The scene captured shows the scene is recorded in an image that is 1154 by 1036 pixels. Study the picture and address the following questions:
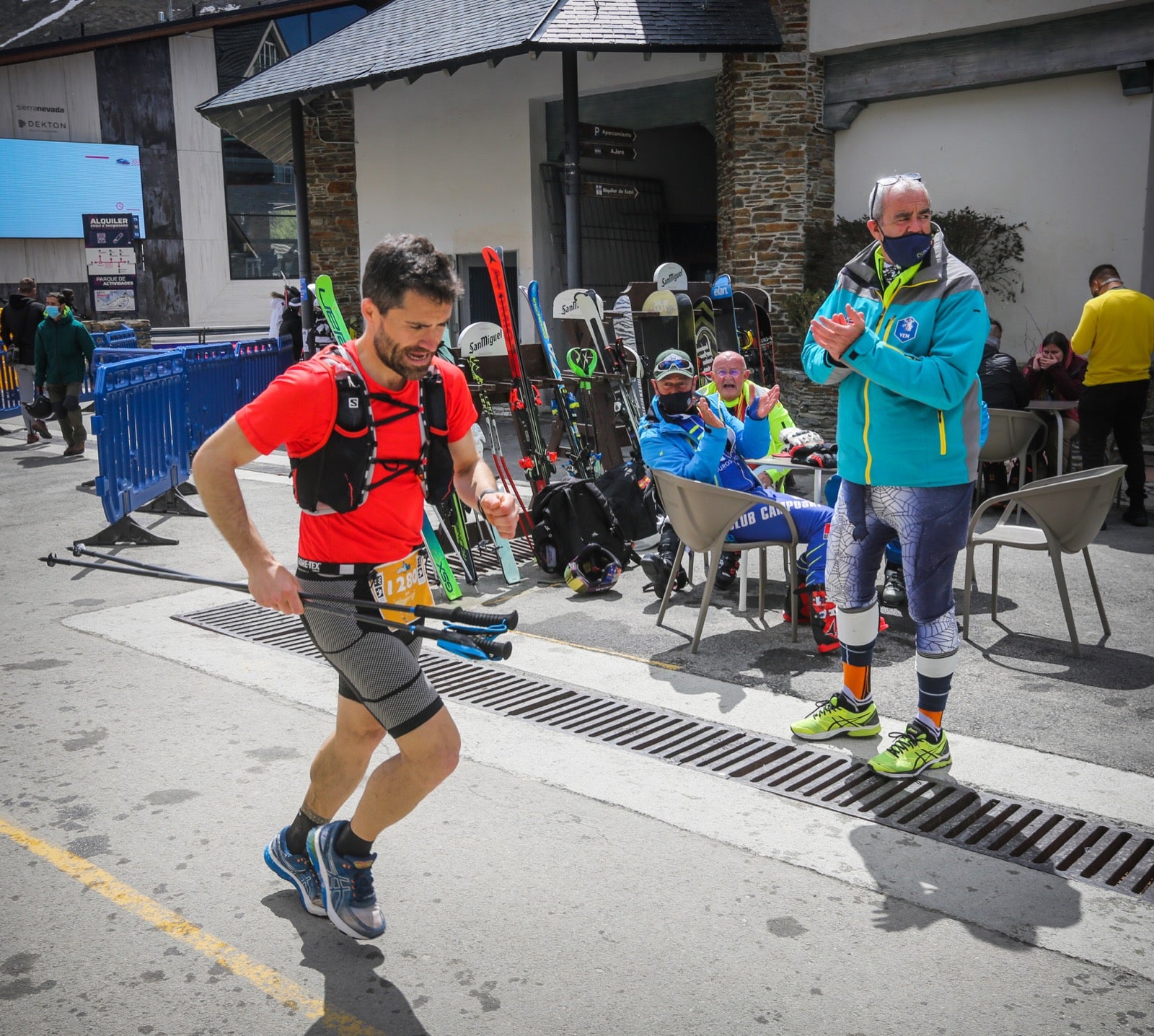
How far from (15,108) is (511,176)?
62.4ft

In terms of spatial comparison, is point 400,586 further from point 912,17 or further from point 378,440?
point 912,17

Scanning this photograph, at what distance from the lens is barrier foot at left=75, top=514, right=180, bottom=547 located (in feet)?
26.7

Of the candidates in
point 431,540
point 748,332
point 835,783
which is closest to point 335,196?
point 748,332

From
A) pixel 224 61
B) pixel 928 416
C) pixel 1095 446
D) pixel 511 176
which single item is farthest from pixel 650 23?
pixel 224 61

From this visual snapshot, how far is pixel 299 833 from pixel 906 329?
261cm

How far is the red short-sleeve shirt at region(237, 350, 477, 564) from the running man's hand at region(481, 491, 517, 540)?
0.68 feet

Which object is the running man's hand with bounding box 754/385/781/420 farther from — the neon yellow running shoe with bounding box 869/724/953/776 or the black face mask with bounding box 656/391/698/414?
the neon yellow running shoe with bounding box 869/724/953/776

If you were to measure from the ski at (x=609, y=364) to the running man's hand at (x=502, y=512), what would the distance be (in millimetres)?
5748

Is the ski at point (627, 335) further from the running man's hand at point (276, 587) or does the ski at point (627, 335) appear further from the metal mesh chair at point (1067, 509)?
the running man's hand at point (276, 587)

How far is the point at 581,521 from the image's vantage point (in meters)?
6.82

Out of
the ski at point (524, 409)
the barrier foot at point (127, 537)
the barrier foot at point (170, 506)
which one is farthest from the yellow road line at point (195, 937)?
the barrier foot at point (170, 506)

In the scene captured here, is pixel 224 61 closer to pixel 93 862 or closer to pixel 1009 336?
pixel 1009 336

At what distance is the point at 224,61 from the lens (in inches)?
1121

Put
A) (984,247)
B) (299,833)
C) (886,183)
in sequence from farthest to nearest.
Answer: (984,247)
(886,183)
(299,833)
